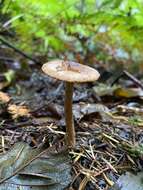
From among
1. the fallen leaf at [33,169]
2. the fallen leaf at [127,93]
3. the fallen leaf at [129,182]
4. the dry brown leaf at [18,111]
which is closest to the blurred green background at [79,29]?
the fallen leaf at [127,93]

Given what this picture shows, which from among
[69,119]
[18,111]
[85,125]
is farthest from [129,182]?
Result: [18,111]

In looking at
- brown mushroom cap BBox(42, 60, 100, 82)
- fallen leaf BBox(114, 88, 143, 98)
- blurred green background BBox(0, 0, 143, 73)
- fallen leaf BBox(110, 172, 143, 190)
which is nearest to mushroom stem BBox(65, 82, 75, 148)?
brown mushroom cap BBox(42, 60, 100, 82)

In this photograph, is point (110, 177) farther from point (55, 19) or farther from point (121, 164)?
point (55, 19)

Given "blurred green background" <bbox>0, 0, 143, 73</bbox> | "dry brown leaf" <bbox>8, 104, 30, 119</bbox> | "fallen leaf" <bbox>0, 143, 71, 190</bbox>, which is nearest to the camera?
"fallen leaf" <bbox>0, 143, 71, 190</bbox>

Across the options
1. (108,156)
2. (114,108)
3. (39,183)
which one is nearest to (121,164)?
(108,156)

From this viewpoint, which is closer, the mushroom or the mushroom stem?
the mushroom

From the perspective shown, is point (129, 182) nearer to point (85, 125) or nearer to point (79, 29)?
point (85, 125)

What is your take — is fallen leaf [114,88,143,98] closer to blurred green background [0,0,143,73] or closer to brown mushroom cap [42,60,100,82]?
blurred green background [0,0,143,73]
